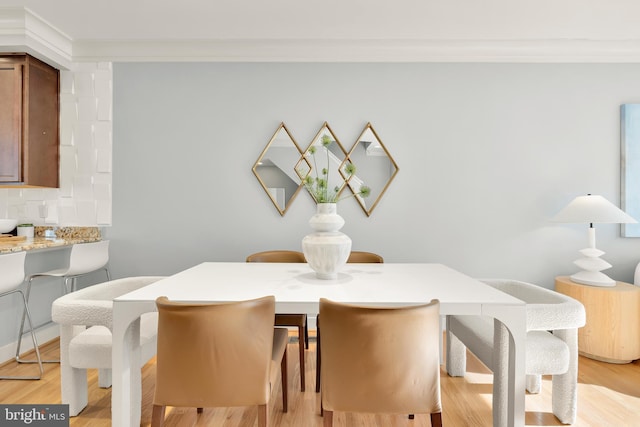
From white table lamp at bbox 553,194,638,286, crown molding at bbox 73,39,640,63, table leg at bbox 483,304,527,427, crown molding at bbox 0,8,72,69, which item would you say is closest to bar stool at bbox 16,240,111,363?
crown molding at bbox 0,8,72,69

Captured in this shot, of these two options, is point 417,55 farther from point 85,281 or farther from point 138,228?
point 85,281

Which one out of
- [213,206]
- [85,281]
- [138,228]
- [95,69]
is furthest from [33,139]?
[213,206]

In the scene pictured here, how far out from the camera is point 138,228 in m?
3.26

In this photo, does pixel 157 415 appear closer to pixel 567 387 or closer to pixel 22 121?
pixel 567 387

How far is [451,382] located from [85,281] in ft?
10.4

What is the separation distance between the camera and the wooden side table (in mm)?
2584

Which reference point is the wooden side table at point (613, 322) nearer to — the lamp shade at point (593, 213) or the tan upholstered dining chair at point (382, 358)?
the lamp shade at point (593, 213)

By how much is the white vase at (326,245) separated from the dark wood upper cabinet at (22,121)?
257 centimetres

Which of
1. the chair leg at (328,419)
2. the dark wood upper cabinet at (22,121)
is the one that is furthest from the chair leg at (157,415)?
the dark wood upper cabinet at (22,121)

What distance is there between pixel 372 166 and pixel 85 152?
2.59 meters

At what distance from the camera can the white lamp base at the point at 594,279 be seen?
271cm

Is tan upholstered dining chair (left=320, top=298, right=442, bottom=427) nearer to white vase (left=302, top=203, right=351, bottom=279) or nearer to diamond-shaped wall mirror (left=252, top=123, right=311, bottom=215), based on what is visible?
white vase (left=302, top=203, right=351, bottom=279)

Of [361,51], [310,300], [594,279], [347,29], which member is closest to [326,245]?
[310,300]

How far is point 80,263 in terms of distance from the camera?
272 cm
